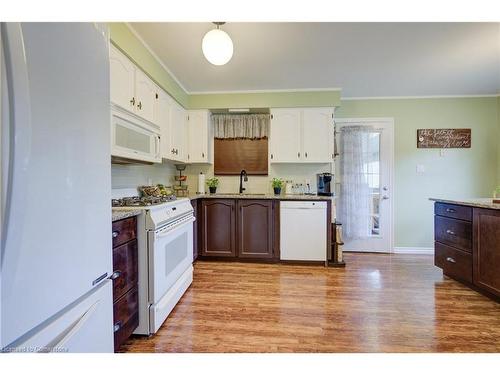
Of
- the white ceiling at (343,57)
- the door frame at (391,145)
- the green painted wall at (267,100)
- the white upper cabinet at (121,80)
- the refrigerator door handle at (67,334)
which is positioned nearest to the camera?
the refrigerator door handle at (67,334)

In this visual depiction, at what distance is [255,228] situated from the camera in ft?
11.3

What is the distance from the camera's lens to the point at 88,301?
96 cm

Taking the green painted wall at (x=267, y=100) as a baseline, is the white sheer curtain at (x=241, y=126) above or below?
below

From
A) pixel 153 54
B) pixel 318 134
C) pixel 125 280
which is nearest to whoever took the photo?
pixel 125 280

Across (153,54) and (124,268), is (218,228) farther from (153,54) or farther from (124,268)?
(153,54)

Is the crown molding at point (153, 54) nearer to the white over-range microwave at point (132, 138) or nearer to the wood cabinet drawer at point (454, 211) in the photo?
the white over-range microwave at point (132, 138)

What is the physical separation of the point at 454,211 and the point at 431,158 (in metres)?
1.60

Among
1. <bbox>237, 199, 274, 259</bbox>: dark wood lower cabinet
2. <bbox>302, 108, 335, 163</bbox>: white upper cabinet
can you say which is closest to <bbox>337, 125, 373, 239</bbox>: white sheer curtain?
<bbox>302, 108, 335, 163</bbox>: white upper cabinet

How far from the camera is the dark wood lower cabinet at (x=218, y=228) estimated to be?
3.49 m

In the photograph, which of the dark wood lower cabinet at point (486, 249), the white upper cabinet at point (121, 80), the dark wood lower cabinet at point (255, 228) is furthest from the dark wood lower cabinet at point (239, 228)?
the dark wood lower cabinet at point (486, 249)

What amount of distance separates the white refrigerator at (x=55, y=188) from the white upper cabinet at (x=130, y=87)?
104 cm

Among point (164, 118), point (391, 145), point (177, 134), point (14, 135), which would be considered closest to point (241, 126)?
point (177, 134)
